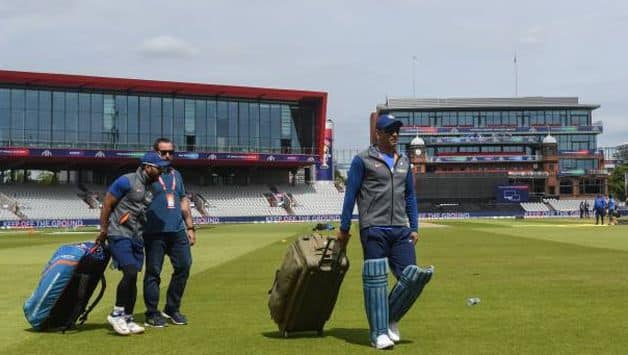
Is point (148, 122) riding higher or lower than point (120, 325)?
higher

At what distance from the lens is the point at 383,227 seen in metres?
6.77

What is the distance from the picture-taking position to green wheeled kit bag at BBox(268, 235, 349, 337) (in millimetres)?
6859

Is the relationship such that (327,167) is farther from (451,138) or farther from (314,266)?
(314,266)

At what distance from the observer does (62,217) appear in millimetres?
61281

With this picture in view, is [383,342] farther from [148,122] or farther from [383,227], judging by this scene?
[148,122]

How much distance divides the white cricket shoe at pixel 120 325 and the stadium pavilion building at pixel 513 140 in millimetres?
94678

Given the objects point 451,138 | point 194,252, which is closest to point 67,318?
point 194,252

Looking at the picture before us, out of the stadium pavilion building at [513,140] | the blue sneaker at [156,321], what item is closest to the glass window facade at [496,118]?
the stadium pavilion building at [513,140]

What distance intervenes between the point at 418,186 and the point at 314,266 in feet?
238

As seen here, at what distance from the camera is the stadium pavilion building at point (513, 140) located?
10662 cm

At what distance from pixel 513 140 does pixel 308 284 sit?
107943 millimetres

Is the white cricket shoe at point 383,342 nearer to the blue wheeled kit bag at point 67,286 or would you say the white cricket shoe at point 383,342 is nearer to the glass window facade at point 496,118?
the blue wheeled kit bag at point 67,286

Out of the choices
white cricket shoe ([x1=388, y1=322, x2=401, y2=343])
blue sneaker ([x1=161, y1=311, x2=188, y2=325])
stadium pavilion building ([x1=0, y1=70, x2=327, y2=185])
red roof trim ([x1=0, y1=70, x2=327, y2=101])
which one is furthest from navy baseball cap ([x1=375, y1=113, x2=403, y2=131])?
red roof trim ([x1=0, y1=70, x2=327, y2=101])

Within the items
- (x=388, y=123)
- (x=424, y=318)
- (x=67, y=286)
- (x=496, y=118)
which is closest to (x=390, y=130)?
(x=388, y=123)
